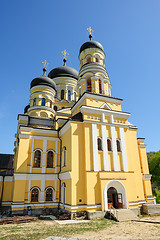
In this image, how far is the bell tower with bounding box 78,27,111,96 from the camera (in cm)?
1669

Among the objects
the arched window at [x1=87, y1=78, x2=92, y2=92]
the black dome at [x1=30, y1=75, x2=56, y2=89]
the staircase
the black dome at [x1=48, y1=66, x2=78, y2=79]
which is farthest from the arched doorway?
the black dome at [x1=48, y1=66, x2=78, y2=79]

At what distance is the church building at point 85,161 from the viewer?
12617mm

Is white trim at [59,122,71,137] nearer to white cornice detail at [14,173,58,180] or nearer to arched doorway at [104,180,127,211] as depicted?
white cornice detail at [14,173,58,180]

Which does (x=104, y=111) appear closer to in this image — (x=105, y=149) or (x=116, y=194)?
(x=105, y=149)

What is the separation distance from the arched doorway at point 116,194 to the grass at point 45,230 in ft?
8.21

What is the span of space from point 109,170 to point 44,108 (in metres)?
10.8

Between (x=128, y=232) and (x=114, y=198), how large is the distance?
199 inches

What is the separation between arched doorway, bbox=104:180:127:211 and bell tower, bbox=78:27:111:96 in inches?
320

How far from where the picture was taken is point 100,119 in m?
14.7

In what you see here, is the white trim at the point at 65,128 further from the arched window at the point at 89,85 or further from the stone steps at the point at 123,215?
the stone steps at the point at 123,215

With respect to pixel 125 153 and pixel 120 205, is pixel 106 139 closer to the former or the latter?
pixel 125 153

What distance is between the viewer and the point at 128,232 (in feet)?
28.2

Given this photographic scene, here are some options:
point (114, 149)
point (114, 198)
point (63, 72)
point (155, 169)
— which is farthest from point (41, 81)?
point (155, 169)

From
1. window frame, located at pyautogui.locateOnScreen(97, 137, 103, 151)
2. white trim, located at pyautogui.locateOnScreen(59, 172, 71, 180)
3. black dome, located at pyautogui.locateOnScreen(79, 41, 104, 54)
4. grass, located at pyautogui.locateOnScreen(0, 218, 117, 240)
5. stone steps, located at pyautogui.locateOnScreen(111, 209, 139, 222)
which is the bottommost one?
grass, located at pyautogui.locateOnScreen(0, 218, 117, 240)
